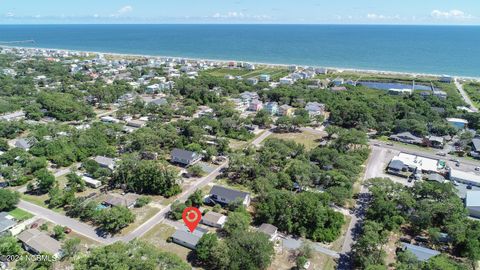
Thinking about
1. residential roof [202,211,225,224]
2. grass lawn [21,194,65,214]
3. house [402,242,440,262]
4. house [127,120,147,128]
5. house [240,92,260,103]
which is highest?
house [240,92,260,103]

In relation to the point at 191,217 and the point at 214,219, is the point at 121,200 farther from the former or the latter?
the point at 214,219

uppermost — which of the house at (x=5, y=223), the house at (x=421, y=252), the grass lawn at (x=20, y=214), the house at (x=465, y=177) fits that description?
the house at (x=5, y=223)

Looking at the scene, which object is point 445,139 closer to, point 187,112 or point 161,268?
point 187,112

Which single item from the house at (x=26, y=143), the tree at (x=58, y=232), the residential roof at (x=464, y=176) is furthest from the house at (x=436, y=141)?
the house at (x=26, y=143)

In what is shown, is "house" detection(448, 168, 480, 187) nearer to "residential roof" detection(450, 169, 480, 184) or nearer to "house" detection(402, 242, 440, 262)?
"residential roof" detection(450, 169, 480, 184)

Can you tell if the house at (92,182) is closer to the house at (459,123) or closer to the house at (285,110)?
the house at (285,110)

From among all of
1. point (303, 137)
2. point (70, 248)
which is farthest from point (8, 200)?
point (303, 137)

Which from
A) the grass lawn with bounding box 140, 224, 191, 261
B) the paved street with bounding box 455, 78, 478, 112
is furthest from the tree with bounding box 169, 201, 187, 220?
the paved street with bounding box 455, 78, 478, 112
